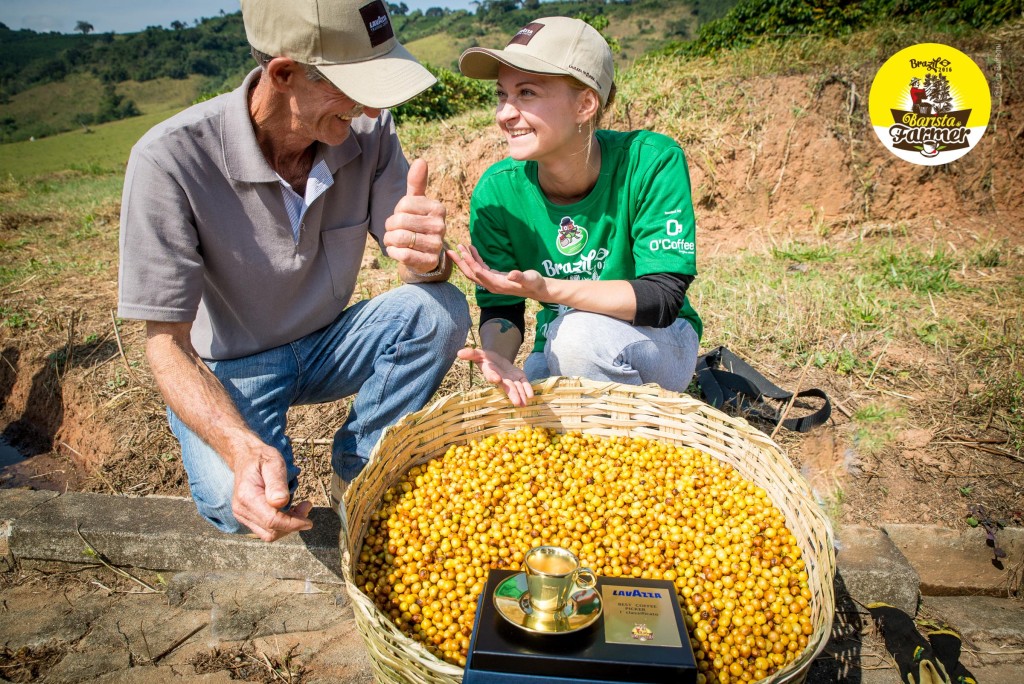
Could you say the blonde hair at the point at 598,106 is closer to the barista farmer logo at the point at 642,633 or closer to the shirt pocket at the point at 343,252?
the shirt pocket at the point at 343,252

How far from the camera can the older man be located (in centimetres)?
179

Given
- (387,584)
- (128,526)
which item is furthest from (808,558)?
(128,526)

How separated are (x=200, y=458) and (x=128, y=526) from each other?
2.33ft

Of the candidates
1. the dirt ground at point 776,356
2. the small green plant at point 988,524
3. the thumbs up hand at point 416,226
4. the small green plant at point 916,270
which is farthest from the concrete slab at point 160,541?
the small green plant at point 916,270

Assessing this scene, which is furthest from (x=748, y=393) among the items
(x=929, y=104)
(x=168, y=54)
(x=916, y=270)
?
(x=168, y=54)

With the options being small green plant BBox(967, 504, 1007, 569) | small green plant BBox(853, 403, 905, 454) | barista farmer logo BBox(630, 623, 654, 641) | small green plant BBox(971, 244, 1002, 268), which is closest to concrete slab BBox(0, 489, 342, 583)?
barista farmer logo BBox(630, 623, 654, 641)

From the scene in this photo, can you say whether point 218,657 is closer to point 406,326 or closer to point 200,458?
point 200,458

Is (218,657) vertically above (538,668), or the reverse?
(538,668)

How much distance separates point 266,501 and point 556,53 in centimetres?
164

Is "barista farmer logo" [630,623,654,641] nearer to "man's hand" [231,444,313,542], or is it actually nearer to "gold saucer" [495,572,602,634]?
"gold saucer" [495,572,602,634]

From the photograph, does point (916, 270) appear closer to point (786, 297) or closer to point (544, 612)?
point (786, 297)

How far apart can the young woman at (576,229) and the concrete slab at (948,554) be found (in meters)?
1.04

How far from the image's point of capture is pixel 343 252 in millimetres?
2332

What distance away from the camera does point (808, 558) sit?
5.78 feet
